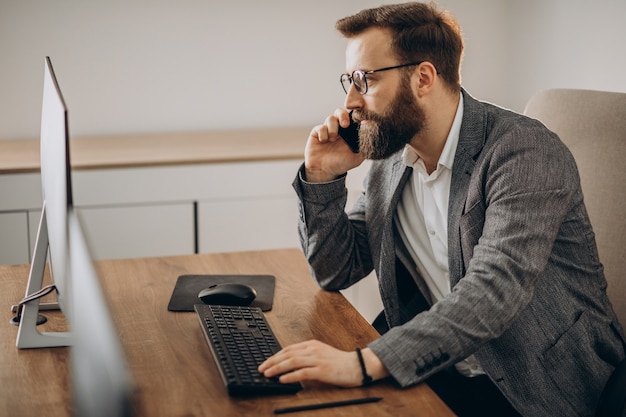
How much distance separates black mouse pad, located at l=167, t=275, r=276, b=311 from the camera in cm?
166

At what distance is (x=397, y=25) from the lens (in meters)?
1.71

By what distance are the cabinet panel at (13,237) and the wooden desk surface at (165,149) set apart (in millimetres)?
154

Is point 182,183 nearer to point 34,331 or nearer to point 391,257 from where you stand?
point 391,257

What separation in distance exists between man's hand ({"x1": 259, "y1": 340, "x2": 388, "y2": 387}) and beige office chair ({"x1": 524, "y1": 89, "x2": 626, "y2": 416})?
2.29 feet

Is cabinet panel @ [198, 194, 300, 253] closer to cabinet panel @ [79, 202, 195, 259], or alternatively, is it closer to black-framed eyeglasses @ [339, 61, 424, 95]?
cabinet panel @ [79, 202, 195, 259]

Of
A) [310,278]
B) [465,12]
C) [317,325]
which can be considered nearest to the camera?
[317,325]

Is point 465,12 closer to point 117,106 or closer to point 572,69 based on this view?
point 572,69

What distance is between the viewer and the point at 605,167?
5.78ft

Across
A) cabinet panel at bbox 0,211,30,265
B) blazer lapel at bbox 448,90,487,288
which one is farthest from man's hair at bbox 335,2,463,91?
cabinet panel at bbox 0,211,30,265

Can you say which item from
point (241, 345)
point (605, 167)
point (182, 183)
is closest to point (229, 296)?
point (241, 345)

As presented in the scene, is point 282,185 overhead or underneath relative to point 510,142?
underneath

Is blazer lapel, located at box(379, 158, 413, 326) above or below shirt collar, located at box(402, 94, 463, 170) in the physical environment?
below

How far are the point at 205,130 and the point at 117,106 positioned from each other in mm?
352

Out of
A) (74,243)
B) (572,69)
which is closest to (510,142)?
(74,243)
